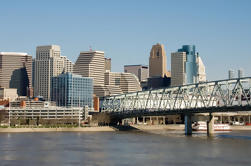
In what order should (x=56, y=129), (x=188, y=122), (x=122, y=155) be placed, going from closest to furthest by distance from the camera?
(x=122, y=155) < (x=188, y=122) < (x=56, y=129)

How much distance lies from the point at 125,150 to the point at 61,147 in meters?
13.7

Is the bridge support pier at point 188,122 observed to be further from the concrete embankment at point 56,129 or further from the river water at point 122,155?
the river water at point 122,155

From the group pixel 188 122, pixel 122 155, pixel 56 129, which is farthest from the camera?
pixel 56 129

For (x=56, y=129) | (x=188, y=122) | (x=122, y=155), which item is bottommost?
(x=122, y=155)

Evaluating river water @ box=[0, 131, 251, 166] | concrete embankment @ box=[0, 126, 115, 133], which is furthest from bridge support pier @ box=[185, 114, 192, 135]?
river water @ box=[0, 131, 251, 166]

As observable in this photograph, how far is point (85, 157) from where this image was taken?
273 feet

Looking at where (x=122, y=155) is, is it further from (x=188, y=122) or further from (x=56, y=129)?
(x=56, y=129)

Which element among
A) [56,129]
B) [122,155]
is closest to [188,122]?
[56,129]

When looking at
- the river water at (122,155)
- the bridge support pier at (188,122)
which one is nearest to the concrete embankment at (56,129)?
the bridge support pier at (188,122)

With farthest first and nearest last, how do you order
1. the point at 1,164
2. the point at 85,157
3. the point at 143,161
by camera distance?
the point at 85,157 → the point at 143,161 → the point at 1,164

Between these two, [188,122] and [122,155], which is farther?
[188,122]

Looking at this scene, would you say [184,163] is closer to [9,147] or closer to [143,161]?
[143,161]

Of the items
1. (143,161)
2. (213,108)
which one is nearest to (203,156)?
(143,161)

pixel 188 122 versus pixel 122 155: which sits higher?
pixel 188 122
